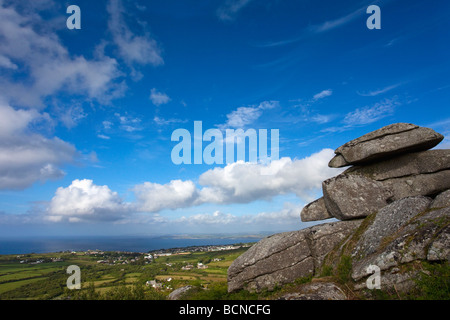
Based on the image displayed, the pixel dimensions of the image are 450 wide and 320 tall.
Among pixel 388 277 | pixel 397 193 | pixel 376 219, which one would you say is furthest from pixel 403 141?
pixel 388 277

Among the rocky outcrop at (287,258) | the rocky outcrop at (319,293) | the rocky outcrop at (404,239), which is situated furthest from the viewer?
the rocky outcrop at (287,258)

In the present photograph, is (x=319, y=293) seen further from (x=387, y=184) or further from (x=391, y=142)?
(x=391, y=142)

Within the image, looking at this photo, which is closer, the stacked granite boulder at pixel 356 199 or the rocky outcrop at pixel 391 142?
the stacked granite boulder at pixel 356 199

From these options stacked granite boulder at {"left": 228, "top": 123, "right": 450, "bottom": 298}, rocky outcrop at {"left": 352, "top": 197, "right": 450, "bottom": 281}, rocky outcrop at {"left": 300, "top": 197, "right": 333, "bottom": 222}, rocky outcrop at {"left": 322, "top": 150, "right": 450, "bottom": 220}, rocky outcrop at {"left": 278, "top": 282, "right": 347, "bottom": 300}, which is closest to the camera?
rocky outcrop at {"left": 352, "top": 197, "right": 450, "bottom": 281}

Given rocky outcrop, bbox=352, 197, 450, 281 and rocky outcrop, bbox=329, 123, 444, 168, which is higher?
rocky outcrop, bbox=329, 123, 444, 168

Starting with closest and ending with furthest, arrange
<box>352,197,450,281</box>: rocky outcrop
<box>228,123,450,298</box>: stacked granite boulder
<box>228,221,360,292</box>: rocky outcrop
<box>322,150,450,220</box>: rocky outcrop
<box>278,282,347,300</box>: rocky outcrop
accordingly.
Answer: <box>352,197,450,281</box>: rocky outcrop, <box>278,282,347,300</box>: rocky outcrop, <box>228,123,450,298</box>: stacked granite boulder, <box>228,221,360,292</box>: rocky outcrop, <box>322,150,450,220</box>: rocky outcrop

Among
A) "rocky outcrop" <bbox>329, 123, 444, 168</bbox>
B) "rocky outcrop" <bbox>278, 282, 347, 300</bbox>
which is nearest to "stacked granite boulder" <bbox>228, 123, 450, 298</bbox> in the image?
"rocky outcrop" <bbox>329, 123, 444, 168</bbox>

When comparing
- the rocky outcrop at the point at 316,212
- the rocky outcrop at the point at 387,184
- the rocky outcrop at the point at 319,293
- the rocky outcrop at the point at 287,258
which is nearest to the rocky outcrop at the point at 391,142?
the rocky outcrop at the point at 387,184

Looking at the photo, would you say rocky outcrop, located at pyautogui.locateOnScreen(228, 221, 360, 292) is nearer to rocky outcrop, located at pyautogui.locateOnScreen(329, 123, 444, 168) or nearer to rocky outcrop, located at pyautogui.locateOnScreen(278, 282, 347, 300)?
rocky outcrop, located at pyautogui.locateOnScreen(329, 123, 444, 168)

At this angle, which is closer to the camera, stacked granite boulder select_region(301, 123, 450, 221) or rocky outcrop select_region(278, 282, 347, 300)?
rocky outcrop select_region(278, 282, 347, 300)

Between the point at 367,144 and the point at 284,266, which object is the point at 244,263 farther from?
the point at 367,144

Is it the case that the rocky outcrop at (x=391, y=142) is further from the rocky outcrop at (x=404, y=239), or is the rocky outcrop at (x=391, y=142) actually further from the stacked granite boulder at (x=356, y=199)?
the rocky outcrop at (x=404, y=239)

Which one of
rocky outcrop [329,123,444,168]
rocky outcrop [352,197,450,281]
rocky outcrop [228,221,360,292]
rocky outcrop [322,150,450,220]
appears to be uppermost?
rocky outcrop [329,123,444,168]
